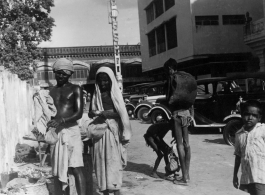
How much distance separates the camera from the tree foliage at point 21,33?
67.1ft

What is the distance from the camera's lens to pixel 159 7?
88.5 feet

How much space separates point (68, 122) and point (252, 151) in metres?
1.98

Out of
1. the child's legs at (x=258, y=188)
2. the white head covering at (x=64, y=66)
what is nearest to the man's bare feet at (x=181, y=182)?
the child's legs at (x=258, y=188)

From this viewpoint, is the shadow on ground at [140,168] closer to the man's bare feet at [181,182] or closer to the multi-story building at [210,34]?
the man's bare feet at [181,182]

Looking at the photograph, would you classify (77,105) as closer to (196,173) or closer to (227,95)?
(196,173)

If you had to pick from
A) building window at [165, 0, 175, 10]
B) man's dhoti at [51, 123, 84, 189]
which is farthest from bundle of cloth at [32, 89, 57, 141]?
building window at [165, 0, 175, 10]

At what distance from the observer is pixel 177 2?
2345 cm

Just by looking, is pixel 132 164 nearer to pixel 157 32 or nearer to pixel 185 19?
pixel 185 19

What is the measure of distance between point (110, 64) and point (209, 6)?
19.4 meters

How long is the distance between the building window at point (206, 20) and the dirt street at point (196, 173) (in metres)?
14.7

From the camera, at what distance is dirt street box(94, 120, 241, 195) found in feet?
15.9

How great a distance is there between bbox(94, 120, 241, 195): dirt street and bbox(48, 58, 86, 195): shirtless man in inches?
47.0

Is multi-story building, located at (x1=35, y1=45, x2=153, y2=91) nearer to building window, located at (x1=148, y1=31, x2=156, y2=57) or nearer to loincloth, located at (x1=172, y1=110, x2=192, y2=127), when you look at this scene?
building window, located at (x1=148, y1=31, x2=156, y2=57)

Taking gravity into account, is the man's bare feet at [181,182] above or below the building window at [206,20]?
below
